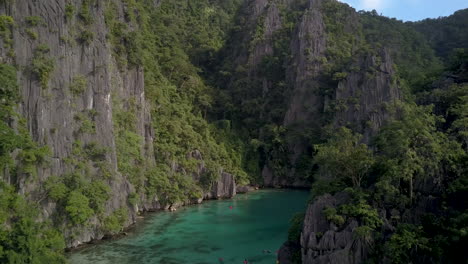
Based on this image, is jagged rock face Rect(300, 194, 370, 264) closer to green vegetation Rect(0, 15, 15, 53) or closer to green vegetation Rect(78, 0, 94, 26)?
green vegetation Rect(0, 15, 15, 53)

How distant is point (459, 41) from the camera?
57.0 metres

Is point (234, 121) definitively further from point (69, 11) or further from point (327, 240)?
point (327, 240)

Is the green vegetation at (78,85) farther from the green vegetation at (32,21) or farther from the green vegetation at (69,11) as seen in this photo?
the green vegetation at (32,21)

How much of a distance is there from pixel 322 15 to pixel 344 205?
43.4 meters

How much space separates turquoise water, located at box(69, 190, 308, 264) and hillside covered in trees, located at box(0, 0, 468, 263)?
1.62 metres

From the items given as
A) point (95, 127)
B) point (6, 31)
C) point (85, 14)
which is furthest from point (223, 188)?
point (6, 31)

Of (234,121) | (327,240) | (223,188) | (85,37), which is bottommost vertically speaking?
(327,240)

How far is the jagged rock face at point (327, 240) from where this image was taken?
584 inches

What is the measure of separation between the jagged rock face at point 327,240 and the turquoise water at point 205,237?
4312 mm

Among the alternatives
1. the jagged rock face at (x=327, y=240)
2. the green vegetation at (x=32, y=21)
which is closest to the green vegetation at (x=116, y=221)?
the green vegetation at (x=32, y=21)

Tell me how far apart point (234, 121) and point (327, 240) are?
36436 mm

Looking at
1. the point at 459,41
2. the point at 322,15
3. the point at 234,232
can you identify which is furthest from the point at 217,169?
the point at 459,41

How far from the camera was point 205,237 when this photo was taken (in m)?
25.1

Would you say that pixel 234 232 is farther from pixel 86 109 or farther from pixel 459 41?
pixel 459 41
